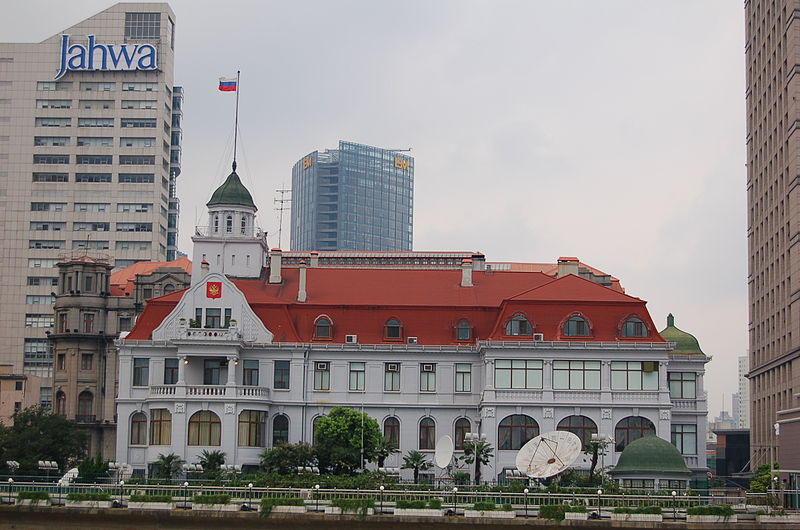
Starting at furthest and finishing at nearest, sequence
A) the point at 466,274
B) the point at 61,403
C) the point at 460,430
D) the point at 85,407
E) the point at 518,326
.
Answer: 1. the point at 85,407
2. the point at 61,403
3. the point at 466,274
4. the point at 460,430
5. the point at 518,326

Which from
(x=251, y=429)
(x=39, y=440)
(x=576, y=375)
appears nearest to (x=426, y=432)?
(x=576, y=375)

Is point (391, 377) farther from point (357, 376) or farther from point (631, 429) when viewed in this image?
point (631, 429)

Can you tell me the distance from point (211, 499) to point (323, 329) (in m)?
36.6

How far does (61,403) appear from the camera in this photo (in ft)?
454

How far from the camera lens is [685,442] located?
360ft

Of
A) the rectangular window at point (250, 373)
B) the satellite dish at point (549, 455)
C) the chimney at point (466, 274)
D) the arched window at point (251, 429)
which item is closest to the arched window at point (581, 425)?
the chimney at point (466, 274)

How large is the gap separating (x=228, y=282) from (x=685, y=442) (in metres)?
38.7

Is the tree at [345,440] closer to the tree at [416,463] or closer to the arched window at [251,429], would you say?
the tree at [416,463]

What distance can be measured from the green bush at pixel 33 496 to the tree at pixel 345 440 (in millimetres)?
25582

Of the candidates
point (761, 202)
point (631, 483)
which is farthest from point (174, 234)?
point (631, 483)

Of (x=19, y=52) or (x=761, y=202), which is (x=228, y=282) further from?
(x=19, y=52)

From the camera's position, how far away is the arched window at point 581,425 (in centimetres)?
10606

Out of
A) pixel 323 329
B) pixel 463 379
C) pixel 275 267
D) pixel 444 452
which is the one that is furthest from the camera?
pixel 275 267

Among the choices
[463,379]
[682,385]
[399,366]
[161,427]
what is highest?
[399,366]
